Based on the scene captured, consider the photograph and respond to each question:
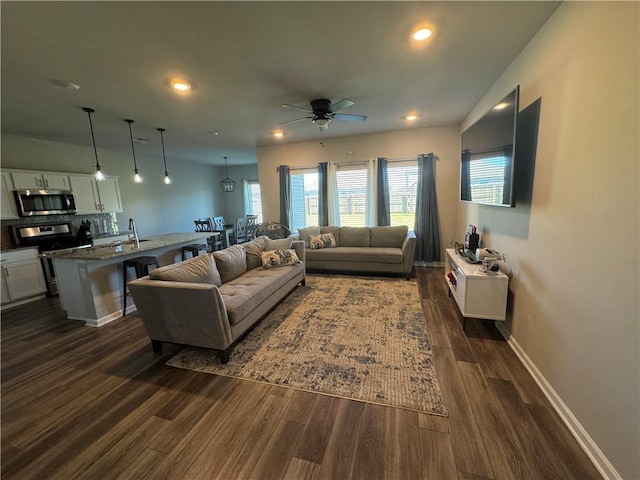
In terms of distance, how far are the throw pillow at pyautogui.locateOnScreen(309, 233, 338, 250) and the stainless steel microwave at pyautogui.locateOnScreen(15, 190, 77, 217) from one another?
445cm

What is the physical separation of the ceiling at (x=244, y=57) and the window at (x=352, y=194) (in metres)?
1.68

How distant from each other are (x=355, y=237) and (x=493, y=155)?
286 cm

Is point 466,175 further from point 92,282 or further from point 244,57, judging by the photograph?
point 92,282

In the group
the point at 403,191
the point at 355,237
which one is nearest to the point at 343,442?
the point at 355,237

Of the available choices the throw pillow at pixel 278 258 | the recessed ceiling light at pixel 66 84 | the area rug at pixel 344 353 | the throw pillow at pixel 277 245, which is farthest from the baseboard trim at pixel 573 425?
the recessed ceiling light at pixel 66 84

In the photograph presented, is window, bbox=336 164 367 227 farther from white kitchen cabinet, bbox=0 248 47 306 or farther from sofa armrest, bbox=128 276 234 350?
A: white kitchen cabinet, bbox=0 248 47 306

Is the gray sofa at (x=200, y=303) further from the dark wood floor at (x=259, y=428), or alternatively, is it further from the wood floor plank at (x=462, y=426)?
the wood floor plank at (x=462, y=426)

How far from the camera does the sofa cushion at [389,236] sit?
4.81 meters

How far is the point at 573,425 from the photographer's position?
4.93 feet

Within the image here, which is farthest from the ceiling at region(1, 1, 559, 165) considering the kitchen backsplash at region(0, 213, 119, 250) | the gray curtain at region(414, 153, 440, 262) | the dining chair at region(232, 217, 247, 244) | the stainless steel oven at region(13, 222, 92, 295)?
the dining chair at region(232, 217, 247, 244)

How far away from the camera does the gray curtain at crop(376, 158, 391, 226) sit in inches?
198

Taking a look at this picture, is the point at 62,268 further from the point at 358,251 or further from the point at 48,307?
the point at 358,251

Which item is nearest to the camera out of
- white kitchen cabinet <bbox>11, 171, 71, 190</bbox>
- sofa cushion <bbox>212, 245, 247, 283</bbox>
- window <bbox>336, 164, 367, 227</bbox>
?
sofa cushion <bbox>212, 245, 247, 283</bbox>

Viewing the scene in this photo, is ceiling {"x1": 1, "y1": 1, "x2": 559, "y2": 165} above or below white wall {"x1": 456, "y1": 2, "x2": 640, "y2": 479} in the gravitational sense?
above
